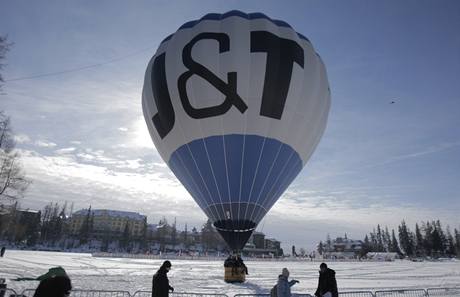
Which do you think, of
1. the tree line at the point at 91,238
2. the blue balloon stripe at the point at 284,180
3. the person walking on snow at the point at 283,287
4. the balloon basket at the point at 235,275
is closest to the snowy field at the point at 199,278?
the balloon basket at the point at 235,275

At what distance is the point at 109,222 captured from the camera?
366ft

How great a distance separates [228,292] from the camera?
1258cm

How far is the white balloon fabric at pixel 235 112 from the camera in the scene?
546 inches

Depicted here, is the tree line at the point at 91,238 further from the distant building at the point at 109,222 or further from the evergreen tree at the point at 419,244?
the evergreen tree at the point at 419,244

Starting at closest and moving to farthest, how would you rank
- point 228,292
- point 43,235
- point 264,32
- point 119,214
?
1. point 228,292
2. point 264,32
3. point 43,235
4. point 119,214

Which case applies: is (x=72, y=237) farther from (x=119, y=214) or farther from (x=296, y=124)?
(x=296, y=124)

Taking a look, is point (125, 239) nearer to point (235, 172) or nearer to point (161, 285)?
point (235, 172)

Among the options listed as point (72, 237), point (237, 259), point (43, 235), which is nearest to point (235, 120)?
point (237, 259)

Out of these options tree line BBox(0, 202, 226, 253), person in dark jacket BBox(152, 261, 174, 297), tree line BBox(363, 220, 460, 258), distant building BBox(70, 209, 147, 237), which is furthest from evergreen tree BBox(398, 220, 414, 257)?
person in dark jacket BBox(152, 261, 174, 297)

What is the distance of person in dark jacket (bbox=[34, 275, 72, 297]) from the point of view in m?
2.45

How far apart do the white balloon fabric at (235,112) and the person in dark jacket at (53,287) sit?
1133cm

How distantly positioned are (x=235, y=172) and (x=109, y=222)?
108 meters

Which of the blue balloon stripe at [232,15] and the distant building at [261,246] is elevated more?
the blue balloon stripe at [232,15]

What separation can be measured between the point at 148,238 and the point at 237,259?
95.0m
